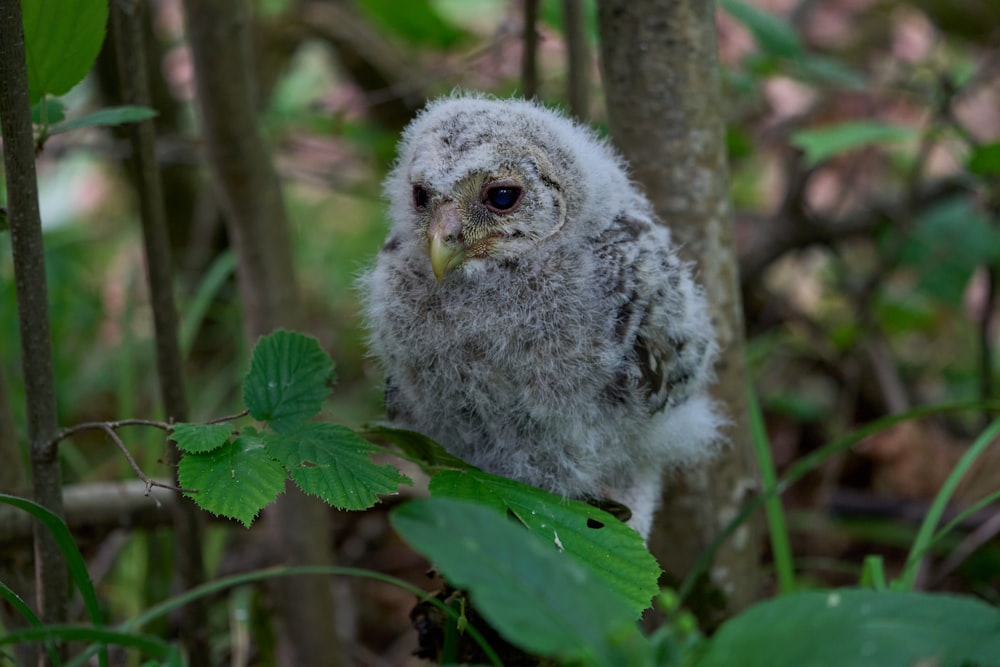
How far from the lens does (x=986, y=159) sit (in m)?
2.89

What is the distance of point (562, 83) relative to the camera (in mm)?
4156

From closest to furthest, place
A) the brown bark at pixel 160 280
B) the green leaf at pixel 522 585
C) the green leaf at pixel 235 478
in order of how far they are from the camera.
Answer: the green leaf at pixel 522 585 < the green leaf at pixel 235 478 < the brown bark at pixel 160 280

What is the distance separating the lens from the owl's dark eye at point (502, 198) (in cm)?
191

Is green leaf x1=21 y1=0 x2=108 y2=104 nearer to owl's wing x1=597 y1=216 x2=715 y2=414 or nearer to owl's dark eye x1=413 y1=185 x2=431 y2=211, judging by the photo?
owl's dark eye x1=413 y1=185 x2=431 y2=211

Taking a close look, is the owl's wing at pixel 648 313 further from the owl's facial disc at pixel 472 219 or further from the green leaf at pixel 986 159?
the green leaf at pixel 986 159

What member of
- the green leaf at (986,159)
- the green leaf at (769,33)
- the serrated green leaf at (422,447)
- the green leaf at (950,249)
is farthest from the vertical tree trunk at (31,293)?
the green leaf at (950,249)

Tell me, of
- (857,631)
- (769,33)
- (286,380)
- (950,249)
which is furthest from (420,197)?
(950,249)

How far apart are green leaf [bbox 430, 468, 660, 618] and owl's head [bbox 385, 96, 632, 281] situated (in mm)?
451

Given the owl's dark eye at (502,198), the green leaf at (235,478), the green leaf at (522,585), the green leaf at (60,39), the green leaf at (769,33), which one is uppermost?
the green leaf at (769,33)

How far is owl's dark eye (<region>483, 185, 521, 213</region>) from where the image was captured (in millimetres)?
1909

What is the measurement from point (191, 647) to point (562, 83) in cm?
282

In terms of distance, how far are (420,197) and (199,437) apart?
2.44ft

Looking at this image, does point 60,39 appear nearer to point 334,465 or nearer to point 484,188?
point 484,188

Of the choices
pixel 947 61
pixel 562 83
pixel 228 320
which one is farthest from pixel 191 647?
pixel 947 61
